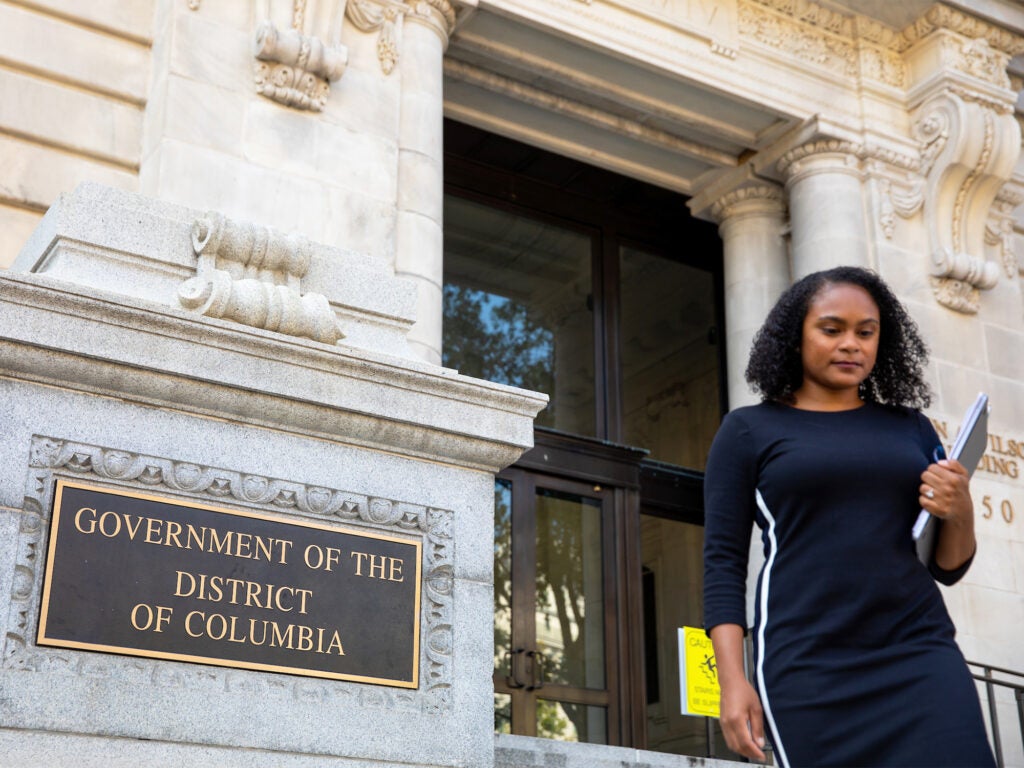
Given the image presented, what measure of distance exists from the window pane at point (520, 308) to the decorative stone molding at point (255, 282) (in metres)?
9.20

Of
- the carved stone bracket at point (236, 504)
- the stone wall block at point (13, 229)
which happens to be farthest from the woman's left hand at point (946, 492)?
the stone wall block at point (13, 229)

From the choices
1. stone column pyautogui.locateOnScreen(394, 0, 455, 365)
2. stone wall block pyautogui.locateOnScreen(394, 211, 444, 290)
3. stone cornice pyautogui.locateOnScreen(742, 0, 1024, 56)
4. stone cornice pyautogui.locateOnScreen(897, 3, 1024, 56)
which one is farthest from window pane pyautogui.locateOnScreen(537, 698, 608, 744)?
stone cornice pyautogui.locateOnScreen(897, 3, 1024, 56)

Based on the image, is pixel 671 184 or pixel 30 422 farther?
pixel 671 184

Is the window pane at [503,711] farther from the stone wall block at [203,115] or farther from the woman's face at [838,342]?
the woman's face at [838,342]

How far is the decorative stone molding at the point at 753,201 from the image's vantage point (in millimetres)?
15109

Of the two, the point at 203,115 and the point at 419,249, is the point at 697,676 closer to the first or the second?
the point at 419,249

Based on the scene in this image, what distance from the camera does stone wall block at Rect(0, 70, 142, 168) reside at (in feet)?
35.3

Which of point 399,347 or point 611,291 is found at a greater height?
point 611,291

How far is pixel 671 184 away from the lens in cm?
1548

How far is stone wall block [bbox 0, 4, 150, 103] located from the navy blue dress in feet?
28.8

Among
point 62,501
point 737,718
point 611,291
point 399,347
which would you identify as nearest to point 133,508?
point 62,501

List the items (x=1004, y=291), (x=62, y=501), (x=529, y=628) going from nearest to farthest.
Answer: (x=62, y=501) < (x=529, y=628) < (x=1004, y=291)

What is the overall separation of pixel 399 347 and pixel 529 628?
794 cm

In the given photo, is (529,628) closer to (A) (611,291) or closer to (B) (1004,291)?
(A) (611,291)
